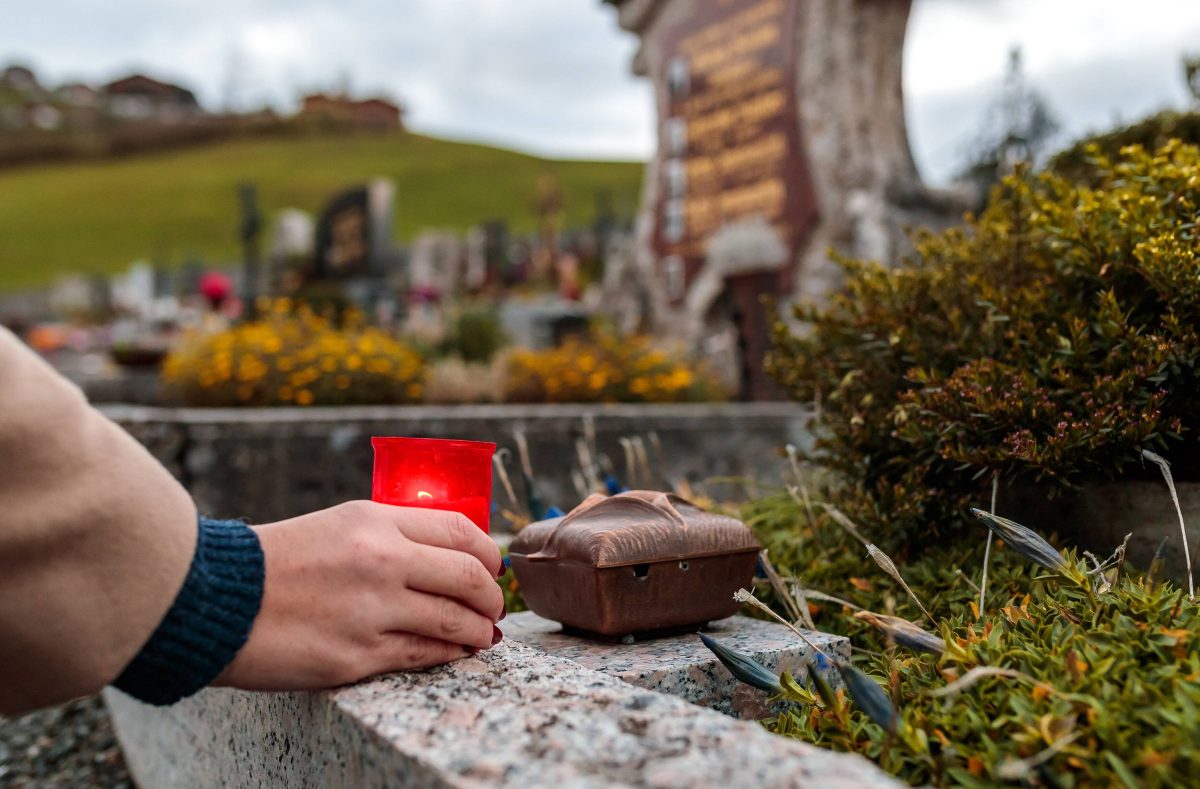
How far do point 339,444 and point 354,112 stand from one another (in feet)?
→ 231

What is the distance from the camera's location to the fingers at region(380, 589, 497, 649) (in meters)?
1.34

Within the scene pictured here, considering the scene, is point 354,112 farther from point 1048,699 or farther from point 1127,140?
point 1048,699

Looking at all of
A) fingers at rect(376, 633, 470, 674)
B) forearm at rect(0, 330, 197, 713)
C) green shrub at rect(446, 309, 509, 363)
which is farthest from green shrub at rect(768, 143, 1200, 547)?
green shrub at rect(446, 309, 509, 363)

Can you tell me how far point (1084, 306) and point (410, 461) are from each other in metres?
1.56

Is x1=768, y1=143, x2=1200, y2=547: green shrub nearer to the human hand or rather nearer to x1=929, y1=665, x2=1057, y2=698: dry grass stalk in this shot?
x1=929, y1=665, x2=1057, y2=698: dry grass stalk

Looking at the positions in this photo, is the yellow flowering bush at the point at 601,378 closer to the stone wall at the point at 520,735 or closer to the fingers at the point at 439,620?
the stone wall at the point at 520,735

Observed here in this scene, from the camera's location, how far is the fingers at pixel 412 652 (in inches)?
53.5

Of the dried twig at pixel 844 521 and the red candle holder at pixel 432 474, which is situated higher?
the red candle holder at pixel 432 474

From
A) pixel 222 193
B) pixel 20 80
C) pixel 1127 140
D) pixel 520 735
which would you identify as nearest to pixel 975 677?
pixel 520 735

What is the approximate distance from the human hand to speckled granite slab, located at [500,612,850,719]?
34 cm

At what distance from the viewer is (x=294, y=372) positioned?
6.67 meters

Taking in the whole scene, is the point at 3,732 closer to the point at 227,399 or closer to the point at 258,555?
the point at 258,555

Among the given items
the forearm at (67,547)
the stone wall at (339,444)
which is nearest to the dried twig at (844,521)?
the forearm at (67,547)

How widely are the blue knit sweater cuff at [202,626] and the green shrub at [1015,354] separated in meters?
1.36
